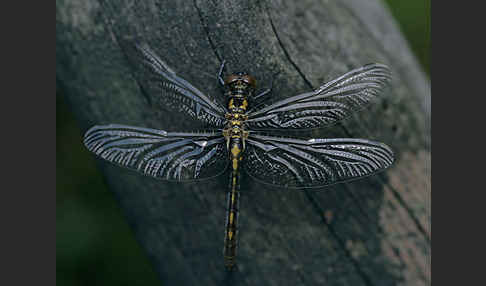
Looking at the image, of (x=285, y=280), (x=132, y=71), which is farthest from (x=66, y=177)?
(x=285, y=280)

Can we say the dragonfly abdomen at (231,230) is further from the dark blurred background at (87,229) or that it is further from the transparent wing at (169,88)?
the dark blurred background at (87,229)

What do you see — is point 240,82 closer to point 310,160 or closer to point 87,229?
point 310,160

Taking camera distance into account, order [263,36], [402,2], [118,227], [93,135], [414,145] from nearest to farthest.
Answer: [263,36]
[93,135]
[414,145]
[118,227]
[402,2]

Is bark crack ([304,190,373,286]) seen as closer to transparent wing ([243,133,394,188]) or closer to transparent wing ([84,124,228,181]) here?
transparent wing ([243,133,394,188])

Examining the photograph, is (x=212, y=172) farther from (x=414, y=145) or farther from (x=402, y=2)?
(x=402, y=2)

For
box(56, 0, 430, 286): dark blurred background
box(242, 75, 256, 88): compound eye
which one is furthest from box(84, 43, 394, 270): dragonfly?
box(56, 0, 430, 286): dark blurred background

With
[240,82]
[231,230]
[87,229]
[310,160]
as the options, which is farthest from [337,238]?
[87,229]

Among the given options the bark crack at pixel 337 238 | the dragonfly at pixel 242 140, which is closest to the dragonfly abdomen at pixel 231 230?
the dragonfly at pixel 242 140

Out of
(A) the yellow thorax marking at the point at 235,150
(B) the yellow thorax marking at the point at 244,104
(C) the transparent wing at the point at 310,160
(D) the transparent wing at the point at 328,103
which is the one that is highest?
(B) the yellow thorax marking at the point at 244,104
